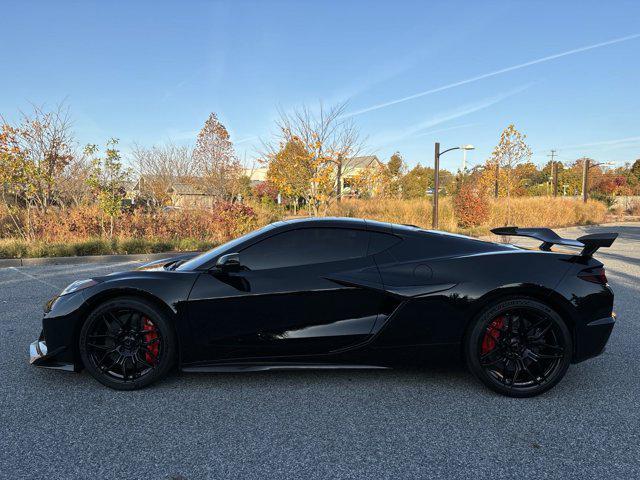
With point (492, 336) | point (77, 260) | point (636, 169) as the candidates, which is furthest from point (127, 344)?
point (636, 169)

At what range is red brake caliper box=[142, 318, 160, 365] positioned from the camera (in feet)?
9.86

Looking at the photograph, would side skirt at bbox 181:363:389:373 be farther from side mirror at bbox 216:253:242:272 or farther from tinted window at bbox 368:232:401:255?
tinted window at bbox 368:232:401:255

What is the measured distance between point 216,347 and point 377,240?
1390 mm

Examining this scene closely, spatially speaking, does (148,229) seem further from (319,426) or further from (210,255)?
(319,426)

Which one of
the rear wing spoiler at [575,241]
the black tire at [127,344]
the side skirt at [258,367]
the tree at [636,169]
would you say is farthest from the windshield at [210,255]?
the tree at [636,169]

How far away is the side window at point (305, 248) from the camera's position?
3076 mm

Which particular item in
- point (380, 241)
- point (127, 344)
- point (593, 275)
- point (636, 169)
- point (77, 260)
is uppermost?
point (636, 169)

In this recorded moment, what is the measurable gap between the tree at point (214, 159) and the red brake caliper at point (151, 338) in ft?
90.4

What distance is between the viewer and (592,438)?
241 cm

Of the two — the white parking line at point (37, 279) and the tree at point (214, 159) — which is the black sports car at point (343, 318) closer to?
the white parking line at point (37, 279)

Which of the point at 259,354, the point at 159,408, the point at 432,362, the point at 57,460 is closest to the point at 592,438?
the point at 432,362

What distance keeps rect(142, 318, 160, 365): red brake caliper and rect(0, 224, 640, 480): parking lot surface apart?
9.2 inches

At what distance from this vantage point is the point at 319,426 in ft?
8.35

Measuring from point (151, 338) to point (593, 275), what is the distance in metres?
3.20
